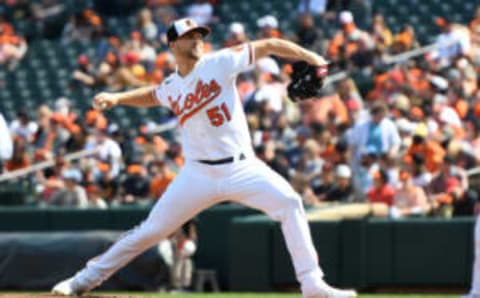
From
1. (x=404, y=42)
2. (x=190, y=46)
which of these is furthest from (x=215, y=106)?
(x=404, y=42)

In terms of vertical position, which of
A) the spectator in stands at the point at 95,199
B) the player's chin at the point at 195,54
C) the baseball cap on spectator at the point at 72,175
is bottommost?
the spectator in stands at the point at 95,199

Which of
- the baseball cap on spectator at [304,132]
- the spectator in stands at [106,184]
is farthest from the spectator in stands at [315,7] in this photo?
the spectator in stands at [106,184]

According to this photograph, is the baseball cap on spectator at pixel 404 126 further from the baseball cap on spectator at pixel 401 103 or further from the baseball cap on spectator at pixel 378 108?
the baseball cap on spectator at pixel 401 103

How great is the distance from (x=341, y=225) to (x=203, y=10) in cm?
851

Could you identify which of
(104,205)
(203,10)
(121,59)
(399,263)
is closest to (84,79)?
(121,59)

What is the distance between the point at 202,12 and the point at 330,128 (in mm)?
5941

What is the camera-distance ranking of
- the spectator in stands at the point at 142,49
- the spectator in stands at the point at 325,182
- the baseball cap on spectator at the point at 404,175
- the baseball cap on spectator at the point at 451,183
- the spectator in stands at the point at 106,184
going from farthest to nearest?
the spectator in stands at the point at 142,49 → the spectator in stands at the point at 106,184 → the spectator in stands at the point at 325,182 → the baseball cap on spectator at the point at 451,183 → the baseball cap on spectator at the point at 404,175

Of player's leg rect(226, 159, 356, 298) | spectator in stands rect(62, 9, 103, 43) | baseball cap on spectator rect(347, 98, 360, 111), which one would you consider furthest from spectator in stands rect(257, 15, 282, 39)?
player's leg rect(226, 159, 356, 298)

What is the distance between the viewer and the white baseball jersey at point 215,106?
8250mm

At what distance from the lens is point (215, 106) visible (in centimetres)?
827

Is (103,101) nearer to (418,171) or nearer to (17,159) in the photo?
(418,171)

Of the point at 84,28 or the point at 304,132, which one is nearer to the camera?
the point at 304,132

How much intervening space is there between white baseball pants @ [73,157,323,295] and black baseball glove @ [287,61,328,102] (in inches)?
25.2

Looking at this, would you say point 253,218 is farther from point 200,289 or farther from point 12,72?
point 12,72
